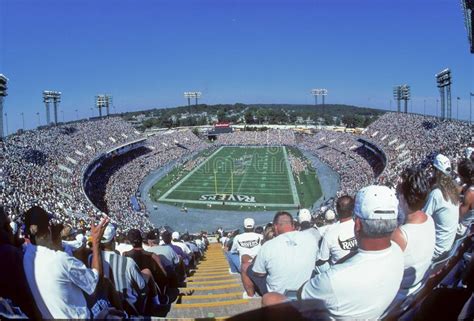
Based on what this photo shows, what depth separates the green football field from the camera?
2964cm

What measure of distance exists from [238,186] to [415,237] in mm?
33766

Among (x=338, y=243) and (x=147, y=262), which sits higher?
(x=338, y=243)

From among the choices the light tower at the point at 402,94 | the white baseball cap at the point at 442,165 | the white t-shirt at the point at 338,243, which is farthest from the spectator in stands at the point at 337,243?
the light tower at the point at 402,94

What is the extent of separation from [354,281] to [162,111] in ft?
530

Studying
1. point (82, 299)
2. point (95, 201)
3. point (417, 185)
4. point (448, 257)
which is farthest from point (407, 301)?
point (95, 201)

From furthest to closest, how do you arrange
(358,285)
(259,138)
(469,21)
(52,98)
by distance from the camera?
(259,138), (52,98), (469,21), (358,285)

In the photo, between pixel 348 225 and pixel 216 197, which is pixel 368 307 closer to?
pixel 348 225

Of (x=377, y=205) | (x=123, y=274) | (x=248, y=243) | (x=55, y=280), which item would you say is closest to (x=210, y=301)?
(x=248, y=243)

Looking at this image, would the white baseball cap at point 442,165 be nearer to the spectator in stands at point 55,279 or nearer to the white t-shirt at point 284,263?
the white t-shirt at point 284,263

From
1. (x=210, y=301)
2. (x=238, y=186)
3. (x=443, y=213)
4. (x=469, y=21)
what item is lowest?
(x=238, y=186)

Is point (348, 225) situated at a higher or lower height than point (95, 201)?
higher

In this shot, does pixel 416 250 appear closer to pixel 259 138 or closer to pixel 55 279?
pixel 55 279

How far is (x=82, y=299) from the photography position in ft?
8.55

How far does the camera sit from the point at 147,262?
4203mm
